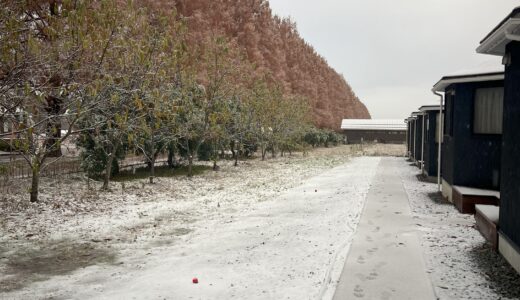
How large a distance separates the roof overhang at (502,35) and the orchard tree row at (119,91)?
16.7ft

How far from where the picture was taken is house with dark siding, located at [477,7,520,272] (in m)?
5.59

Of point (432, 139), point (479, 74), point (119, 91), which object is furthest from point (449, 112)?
point (119, 91)

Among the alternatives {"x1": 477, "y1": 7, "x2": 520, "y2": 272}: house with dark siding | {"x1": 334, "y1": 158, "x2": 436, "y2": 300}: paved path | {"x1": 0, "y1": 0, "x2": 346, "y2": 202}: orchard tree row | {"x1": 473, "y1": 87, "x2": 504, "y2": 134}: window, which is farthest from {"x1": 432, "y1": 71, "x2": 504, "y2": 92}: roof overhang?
{"x1": 0, "y1": 0, "x2": 346, "y2": 202}: orchard tree row

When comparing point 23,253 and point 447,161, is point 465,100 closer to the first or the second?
point 447,161

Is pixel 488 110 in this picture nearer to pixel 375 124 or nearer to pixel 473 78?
pixel 473 78

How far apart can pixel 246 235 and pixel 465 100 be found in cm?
664

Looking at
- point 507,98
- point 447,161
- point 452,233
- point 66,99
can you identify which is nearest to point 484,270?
point 452,233

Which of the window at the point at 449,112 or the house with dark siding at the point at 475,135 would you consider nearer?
the house with dark siding at the point at 475,135

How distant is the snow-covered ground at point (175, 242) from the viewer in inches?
209

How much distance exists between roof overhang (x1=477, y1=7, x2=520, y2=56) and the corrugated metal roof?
55.7m

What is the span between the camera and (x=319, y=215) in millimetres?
9688

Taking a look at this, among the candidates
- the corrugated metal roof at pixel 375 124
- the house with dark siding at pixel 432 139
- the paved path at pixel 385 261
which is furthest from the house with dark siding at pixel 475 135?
the corrugated metal roof at pixel 375 124

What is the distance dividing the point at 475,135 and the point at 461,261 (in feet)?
17.0

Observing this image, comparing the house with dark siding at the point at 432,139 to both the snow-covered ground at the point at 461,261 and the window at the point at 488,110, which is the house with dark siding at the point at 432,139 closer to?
the window at the point at 488,110
